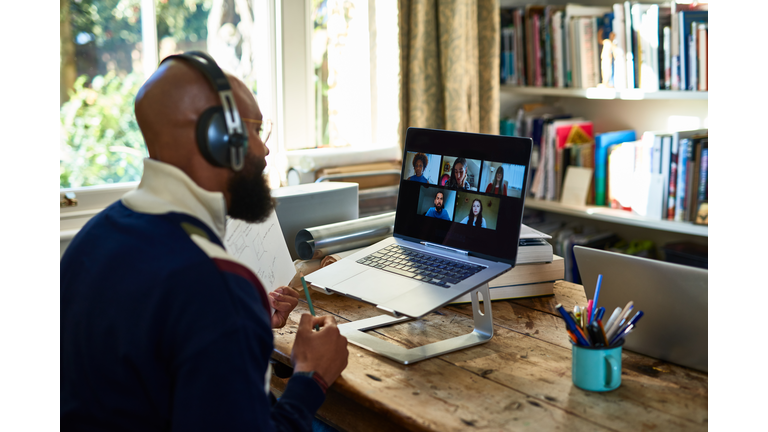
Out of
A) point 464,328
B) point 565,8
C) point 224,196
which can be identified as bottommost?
point 464,328

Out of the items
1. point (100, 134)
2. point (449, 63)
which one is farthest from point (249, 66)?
point (449, 63)

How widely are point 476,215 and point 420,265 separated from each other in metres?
0.14

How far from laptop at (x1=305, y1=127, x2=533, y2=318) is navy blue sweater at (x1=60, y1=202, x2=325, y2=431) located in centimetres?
35

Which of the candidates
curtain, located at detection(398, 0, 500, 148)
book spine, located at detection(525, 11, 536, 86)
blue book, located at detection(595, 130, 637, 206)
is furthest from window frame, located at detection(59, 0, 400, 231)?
blue book, located at detection(595, 130, 637, 206)

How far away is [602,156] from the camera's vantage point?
246cm

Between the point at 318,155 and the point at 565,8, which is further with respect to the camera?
the point at 565,8

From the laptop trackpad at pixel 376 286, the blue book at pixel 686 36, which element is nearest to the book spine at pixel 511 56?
the blue book at pixel 686 36

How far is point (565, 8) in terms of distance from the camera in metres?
2.49

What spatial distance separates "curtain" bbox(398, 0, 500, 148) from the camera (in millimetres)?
2422

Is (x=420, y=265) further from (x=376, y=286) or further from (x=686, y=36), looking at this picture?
(x=686, y=36)

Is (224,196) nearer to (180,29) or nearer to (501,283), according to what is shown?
(501,283)

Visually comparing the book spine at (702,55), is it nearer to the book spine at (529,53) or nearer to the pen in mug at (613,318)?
the book spine at (529,53)
